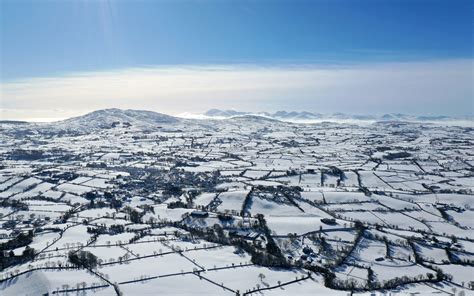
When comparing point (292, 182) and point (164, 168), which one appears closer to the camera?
point (292, 182)

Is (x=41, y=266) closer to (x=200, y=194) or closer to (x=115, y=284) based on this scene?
(x=115, y=284)

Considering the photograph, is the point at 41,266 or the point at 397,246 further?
the point at 397,246

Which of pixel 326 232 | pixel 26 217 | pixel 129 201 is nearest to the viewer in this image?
pixel 326 232

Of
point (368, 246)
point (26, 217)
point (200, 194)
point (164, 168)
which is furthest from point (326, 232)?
point (164, 168)

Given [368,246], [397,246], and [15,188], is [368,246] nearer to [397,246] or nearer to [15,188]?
[397,246]

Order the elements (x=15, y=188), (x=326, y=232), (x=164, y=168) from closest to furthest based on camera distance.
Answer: (x=326, y=232)
(x=15, y=188)
(x=164, y=168)

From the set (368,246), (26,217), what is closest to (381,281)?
(368,246)

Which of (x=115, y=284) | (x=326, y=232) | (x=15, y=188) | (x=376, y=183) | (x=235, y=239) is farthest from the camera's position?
(x=376, y=183)
